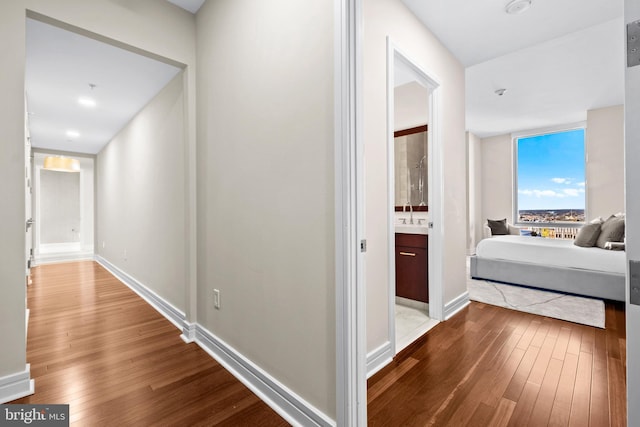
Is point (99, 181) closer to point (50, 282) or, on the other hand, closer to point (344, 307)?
point (50, 282)

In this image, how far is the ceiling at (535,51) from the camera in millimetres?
2387

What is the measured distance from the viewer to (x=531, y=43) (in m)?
2.85

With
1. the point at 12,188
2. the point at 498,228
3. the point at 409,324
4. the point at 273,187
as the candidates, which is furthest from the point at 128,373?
the point at 498,228

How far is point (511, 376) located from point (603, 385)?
498 millimetres

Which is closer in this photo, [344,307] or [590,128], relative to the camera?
[344,307]

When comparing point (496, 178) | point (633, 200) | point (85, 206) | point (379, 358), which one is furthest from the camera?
point (85, 206)

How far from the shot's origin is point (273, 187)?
163cm

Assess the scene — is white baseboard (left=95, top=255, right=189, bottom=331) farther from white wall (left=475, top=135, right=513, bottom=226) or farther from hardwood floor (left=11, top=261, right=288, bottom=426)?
white wall (left=475, top=135, right=513, bottom=226)

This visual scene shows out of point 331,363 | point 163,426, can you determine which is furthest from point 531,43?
point 163,426

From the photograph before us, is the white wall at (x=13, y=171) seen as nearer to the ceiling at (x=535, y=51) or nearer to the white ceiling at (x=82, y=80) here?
the white ceiling at (x=82, y=80)

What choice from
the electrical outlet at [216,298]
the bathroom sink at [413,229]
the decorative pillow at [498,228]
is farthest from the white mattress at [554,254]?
the electrical outlet at [216,298]

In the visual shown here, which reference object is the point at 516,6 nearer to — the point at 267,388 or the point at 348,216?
the point at 348,216

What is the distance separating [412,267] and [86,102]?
4.56 metres

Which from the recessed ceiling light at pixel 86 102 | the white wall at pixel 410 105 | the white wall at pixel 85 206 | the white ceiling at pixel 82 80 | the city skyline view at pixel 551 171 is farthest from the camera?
the white wall at pixel 85 206
